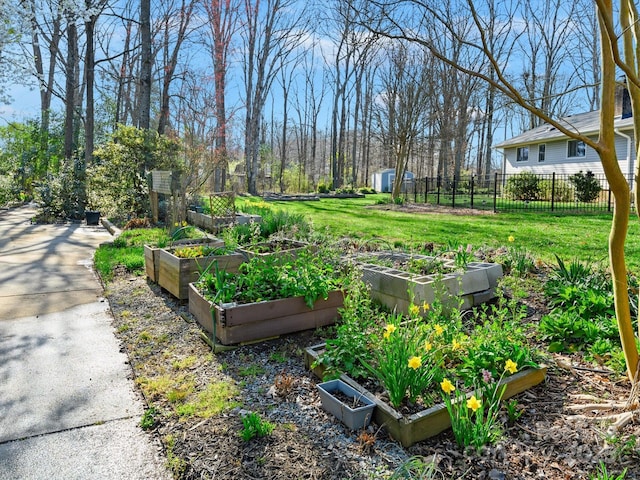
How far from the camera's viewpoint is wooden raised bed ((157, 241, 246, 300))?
4504mm

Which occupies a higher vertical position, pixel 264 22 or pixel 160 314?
pixel 264 22

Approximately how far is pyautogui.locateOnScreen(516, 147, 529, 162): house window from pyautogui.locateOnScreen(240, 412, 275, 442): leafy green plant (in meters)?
25.9

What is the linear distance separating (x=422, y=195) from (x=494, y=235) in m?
13.5

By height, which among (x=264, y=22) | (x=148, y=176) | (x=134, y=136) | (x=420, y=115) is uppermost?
(x=264, y=22)

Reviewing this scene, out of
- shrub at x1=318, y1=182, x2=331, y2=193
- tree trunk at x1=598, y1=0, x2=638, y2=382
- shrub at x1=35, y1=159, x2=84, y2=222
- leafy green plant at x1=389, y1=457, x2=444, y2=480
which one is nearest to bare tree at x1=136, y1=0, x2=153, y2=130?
shrub at x1=35, y1=159, x2=84, y2=222

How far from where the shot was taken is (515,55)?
29.9m

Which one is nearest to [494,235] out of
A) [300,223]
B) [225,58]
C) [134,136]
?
[300,223]

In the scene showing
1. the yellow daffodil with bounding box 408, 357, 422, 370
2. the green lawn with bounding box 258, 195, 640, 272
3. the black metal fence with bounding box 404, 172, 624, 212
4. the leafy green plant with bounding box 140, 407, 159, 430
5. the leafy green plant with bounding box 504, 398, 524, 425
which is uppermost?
the black metal fence with bounding box 404, 172, 624, 212

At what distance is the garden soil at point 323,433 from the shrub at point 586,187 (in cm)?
1649

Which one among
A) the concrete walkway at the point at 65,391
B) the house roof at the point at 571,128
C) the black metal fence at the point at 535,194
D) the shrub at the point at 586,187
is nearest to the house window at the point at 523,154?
the house roof at the point at 571,128

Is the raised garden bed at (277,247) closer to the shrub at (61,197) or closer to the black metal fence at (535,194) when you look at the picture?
the shrub at (61,197)

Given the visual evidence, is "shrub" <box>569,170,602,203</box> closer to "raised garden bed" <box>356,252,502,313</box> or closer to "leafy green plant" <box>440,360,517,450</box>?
"raised garden bed" <box>356,252,502,313</box>

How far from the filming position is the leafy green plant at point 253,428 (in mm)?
2188

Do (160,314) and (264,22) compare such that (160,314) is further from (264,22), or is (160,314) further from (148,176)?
(264,22)
